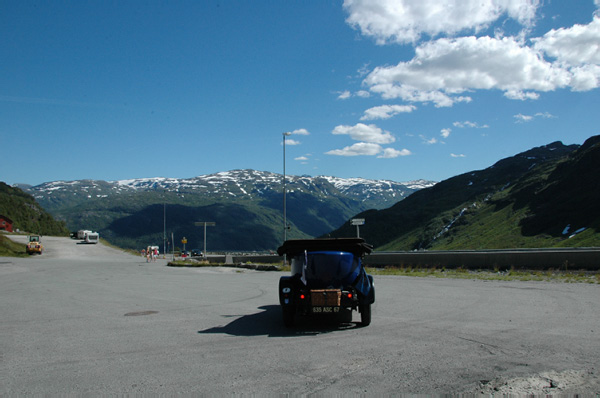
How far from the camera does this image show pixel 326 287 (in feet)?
32.4

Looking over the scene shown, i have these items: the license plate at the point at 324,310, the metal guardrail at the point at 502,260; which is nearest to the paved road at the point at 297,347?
the license plate at the point at 324,310

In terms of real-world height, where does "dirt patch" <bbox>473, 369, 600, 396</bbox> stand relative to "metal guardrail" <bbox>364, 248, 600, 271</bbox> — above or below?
below

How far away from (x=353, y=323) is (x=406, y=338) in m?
2.11

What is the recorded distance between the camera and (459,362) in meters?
6.75

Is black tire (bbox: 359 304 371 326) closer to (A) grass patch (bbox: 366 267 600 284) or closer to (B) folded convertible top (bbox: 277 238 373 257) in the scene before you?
(B) folded convertible top (bbox: 277 238 373 257)

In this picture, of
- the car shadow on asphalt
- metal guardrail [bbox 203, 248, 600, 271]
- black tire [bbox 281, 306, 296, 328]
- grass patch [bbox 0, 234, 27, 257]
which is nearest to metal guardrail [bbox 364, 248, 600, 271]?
metal guardrail [bbox 203, 248, 600, 271]

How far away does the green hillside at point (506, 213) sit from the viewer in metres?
83.3

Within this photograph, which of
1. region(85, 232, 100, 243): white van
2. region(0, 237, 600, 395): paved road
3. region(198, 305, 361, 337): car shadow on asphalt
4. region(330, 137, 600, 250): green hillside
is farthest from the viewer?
region(85, 232, 100, 243): white van

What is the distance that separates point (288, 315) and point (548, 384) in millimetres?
5373

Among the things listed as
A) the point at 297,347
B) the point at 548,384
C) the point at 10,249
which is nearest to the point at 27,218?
the point at 10,249

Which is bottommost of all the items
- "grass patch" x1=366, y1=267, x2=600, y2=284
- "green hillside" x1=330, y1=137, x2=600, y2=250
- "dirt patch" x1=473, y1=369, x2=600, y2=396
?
"grass patch" x1=366, y1=267, x2=600, y2=284

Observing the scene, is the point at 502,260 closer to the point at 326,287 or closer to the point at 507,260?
the point at 507,260

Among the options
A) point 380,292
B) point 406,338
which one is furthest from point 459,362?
point 380,292

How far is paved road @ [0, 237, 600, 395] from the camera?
597 centimetres
